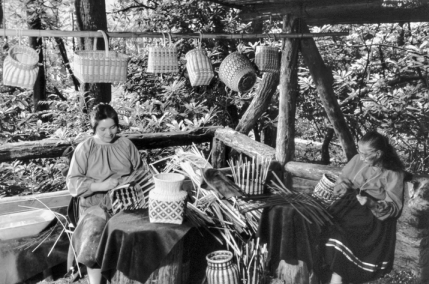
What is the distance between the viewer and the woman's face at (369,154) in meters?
3.21

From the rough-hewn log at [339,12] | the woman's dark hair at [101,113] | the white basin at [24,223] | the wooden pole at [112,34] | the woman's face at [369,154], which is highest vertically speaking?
the rough-hewn log at [339,12]

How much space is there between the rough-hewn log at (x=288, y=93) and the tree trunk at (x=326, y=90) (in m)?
0.13

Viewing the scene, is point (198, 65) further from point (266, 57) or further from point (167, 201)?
point (167, 201)

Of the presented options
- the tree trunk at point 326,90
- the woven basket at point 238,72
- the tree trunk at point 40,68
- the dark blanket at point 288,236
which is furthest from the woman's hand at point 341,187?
the tree trunk at point 40,68

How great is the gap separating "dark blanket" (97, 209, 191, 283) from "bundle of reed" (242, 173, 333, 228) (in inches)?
25.7

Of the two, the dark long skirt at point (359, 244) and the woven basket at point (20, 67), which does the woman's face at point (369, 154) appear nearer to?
the dark long skirt at point (359, 244)

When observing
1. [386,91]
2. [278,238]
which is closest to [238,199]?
[278,238]

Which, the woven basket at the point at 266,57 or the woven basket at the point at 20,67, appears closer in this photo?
the woven basket at the point at 20,67

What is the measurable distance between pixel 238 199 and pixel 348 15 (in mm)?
2179

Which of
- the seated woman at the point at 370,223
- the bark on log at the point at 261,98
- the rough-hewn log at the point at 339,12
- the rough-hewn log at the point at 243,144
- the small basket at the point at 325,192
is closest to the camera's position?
the seated woman at the point at 370,223

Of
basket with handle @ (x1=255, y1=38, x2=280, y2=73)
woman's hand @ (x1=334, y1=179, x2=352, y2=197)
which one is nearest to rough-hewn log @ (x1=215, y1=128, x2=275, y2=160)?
basket with handle @ (x1=255, y1=38, x2=280, y2=73)

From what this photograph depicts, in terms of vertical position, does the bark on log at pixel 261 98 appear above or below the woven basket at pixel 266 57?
below

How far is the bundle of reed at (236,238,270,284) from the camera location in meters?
3.31

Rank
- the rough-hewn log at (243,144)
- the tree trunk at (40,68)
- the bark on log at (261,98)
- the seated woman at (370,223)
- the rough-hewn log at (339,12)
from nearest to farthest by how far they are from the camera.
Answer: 1. the seated woman at (370,223)
2. the rough-hewn log at (339,12)
3. the rough-hewn log at (243,144)
4. the bark on log at (261,98)
5. the tree trunk at (40,68)
